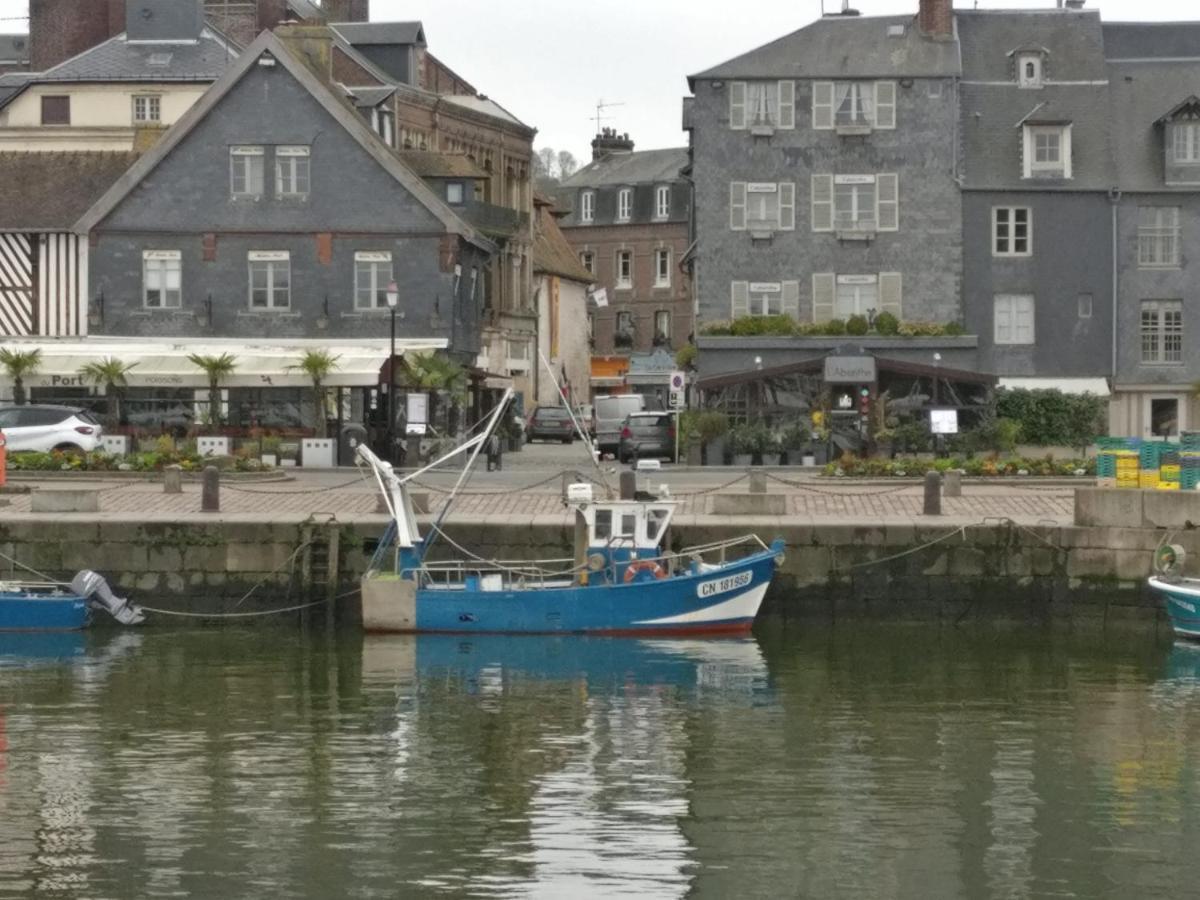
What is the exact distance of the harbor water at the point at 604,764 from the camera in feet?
69.1

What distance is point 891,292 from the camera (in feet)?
211

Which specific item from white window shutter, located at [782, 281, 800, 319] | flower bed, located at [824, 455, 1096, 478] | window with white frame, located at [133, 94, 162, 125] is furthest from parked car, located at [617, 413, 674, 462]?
window with white frame, located at [133, 94, 162, 125]

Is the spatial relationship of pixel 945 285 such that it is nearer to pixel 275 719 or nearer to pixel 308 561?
pixel 308 561

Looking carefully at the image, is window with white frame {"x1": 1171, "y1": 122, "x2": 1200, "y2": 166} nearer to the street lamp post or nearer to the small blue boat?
the street lamp post

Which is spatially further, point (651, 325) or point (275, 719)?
point (651, 325)

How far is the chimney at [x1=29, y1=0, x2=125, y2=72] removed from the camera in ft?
272

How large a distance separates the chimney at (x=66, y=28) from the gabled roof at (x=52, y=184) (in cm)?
Answer: 1697

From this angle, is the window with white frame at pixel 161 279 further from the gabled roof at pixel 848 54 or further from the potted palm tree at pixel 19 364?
the gabled roof at pixel 848 54

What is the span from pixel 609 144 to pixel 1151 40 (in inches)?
2203

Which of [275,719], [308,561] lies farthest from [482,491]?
[275,719]

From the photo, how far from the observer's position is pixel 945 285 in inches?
2525

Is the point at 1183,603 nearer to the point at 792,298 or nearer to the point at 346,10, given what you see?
the point at 792,298

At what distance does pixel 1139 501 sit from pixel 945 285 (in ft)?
92.0

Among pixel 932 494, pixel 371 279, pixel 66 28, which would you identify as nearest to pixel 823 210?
pixel 371 279
